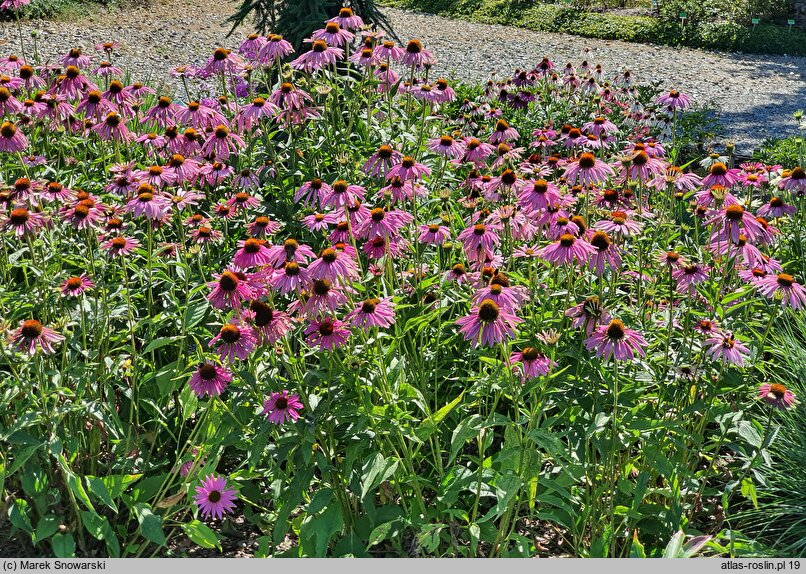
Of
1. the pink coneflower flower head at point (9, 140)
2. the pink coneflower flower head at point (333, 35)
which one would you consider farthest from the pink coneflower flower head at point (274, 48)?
the pink coneflower flower head at point (9, 140)

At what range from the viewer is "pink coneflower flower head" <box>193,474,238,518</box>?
2.22 m

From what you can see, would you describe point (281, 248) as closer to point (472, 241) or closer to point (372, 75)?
point (472, 241)

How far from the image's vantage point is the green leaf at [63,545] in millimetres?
2215

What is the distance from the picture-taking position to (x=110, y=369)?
245cm

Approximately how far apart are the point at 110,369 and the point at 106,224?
1.53ft

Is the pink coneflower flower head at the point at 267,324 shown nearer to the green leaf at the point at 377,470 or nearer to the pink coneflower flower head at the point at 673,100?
the green leaf at the point at 377,470

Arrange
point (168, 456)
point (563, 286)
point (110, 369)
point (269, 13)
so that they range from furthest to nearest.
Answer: point (269, 13) → point (563, 286) → point (168, 456) → point (110, 369)

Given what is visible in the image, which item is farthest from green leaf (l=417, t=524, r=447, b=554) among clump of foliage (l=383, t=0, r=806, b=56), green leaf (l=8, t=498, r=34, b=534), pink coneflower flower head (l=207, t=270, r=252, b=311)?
clump of foliage (l=383, t=0, r=806, b=56)

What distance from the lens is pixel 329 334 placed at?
2.01 meters

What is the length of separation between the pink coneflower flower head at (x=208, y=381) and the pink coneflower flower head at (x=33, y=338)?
356 millimetres

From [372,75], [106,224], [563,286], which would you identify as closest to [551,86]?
[372,75]

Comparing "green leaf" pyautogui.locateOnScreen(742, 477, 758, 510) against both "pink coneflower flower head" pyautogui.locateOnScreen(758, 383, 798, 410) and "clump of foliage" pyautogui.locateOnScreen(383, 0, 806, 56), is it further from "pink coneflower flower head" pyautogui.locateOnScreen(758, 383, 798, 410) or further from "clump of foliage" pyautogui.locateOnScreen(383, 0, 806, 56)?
"clump of foliage" pyautogui.locateOnScreen(383, 0, 806, 56)

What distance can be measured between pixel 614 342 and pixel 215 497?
1.14 meters
